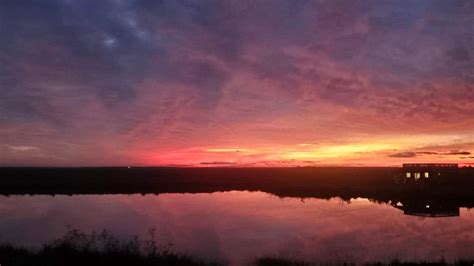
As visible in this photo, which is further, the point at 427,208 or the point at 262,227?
the point at 427,208

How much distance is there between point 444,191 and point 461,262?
1756 inches

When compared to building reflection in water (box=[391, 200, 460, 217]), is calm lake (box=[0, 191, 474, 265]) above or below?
below

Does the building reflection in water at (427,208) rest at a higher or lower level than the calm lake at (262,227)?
higher

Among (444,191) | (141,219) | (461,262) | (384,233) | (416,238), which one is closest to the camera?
(461,262)

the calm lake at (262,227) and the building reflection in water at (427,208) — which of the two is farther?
the building reflection in water at (427,208)

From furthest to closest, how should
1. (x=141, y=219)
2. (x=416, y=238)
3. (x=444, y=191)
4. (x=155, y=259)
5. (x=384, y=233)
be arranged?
(x=444, y=191) → (x=141, y=219) → (x=384, y=233) → (x=416, y=238) → (x=155, y=259)

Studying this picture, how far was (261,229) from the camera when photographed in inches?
1228

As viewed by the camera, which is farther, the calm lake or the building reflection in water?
the building reflection in water

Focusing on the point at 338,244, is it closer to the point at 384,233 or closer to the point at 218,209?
the point at 384,233

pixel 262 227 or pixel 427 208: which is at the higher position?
pixel 427 208

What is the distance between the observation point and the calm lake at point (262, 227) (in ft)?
76.1

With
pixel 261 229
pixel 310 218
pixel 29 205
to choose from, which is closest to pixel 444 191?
pixel 310 218

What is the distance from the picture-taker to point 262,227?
32.1 m

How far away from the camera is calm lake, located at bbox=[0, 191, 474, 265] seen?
23203 millimetres
